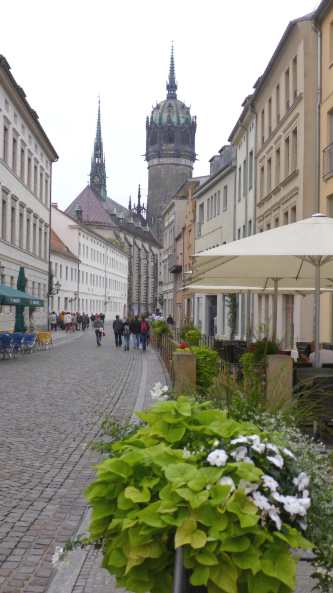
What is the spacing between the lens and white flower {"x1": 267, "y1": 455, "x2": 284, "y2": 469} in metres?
3.05

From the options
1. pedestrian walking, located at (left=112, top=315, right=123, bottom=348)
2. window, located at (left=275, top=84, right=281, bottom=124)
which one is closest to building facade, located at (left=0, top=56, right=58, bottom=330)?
pedestrian walking, located at (left=112, top=315, right=123, bottom=348)

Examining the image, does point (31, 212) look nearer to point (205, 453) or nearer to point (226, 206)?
point (226, 206)

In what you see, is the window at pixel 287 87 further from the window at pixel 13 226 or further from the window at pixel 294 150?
the window at pixel 13 226

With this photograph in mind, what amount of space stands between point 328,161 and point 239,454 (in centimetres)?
2036

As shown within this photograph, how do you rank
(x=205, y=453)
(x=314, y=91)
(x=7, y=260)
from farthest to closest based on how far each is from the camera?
(x=7, y=260)
(x=314, y=91)
(x=205, y=453)

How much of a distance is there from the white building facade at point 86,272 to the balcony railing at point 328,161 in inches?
1886

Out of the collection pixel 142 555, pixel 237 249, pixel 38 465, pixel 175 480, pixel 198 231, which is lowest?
pixel 38 465

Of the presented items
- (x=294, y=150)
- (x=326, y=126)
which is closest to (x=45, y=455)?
(x=326, y=126)

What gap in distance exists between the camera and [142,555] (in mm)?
2770

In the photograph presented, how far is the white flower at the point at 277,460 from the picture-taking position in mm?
3055

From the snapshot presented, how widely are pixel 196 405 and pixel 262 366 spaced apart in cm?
665

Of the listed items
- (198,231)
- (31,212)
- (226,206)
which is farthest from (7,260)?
(198,231)

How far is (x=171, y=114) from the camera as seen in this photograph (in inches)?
5512

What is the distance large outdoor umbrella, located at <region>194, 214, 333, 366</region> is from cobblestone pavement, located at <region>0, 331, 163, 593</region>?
2793 millimetres
